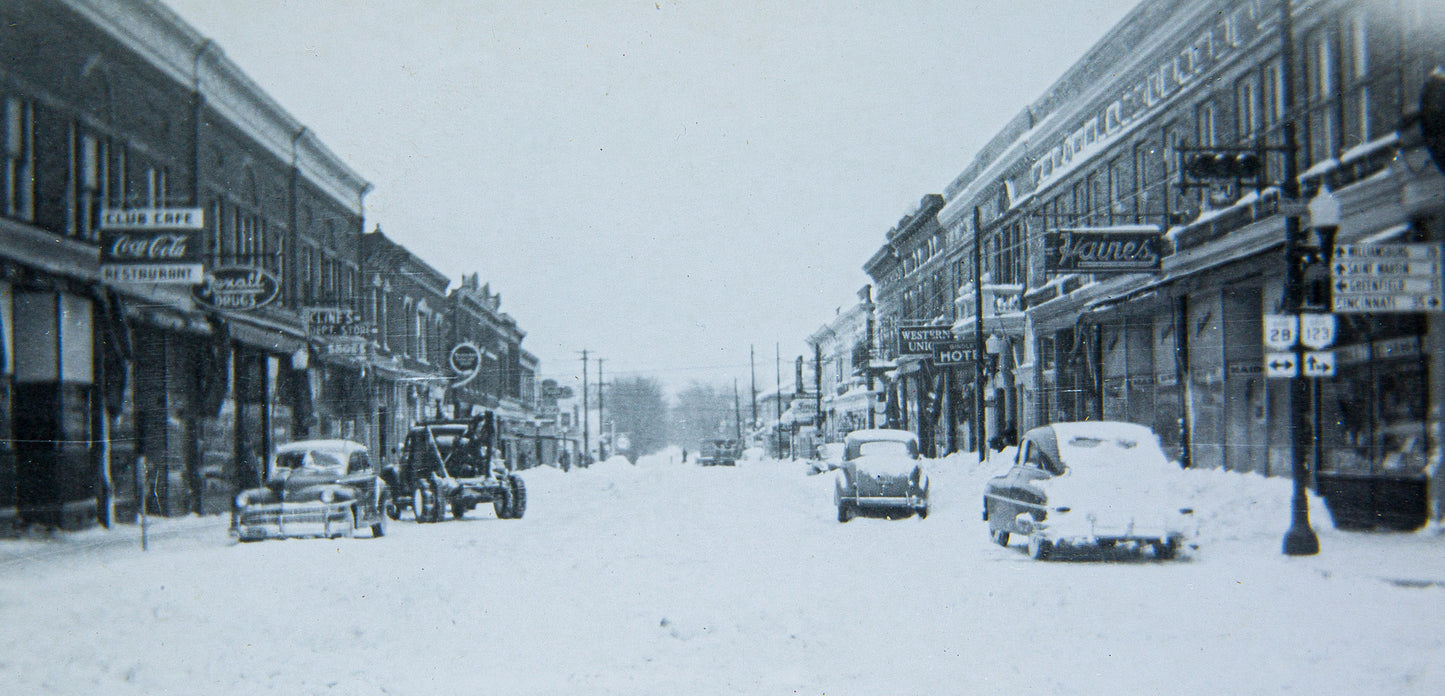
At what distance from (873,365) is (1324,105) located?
4381 cm

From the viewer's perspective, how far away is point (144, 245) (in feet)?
42.4

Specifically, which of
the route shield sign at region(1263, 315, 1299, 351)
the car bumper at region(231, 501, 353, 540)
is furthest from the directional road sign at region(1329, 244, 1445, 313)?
the car bumper at region(231, 501, 353, 540)

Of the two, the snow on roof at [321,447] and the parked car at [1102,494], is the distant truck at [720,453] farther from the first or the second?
the parked car at [1102,494]

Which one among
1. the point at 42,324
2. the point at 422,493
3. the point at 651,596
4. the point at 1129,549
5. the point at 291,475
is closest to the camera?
the point at 651,596

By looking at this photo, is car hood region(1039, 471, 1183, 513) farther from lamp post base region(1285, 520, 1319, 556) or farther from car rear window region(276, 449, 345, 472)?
car rear window region(276, 449, 345, 472)

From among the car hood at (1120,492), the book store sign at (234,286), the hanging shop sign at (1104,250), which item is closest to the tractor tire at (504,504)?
the book store sign at (234,286)

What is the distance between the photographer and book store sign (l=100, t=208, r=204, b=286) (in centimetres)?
1286

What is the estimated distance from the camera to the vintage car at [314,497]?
17.7 metres

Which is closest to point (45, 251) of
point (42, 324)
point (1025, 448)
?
point (42, 324)

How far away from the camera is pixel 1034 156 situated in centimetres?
1970

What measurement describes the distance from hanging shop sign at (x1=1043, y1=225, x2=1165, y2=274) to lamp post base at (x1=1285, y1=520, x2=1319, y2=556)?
3211mm

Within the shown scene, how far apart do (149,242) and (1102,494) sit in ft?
37.0

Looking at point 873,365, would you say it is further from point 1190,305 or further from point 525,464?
point 1190,305

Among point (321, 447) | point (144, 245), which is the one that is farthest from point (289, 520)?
point (144, 245)
